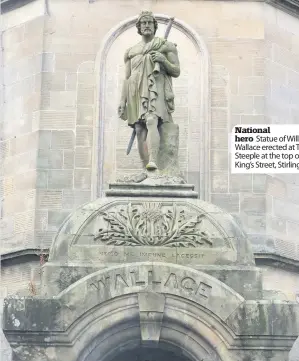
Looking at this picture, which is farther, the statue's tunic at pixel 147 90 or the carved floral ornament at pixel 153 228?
the statue's tunic at pixel 147 90

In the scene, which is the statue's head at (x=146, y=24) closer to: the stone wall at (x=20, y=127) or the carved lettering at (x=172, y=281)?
the carved lettering at (x=172, y=281)

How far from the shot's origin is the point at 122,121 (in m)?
21.6

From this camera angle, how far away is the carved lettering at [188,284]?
12.5 meters

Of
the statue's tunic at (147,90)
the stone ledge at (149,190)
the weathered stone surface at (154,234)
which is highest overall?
the statue's tunic at (147,90)

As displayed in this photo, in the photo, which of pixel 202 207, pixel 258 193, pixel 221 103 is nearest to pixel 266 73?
pixel 221 103

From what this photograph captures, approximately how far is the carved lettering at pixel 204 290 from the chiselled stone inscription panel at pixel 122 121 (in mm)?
8399

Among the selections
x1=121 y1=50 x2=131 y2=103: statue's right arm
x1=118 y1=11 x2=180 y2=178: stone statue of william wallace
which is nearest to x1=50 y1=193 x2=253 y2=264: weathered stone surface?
x1=118 y1=11 x2=180 y2=178: stone statue of william wallace

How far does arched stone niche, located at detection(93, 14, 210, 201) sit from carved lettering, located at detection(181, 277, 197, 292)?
826 cm

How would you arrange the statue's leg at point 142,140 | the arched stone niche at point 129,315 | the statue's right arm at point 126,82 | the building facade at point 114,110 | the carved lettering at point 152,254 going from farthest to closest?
the building facade at point 114,110
the statue's right arm at point 126,82
the statue's leg at point 142,140
the carved lettering at point 152,254
the arched stone niche at point 129,315

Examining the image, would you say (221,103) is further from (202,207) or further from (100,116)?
(202,207)

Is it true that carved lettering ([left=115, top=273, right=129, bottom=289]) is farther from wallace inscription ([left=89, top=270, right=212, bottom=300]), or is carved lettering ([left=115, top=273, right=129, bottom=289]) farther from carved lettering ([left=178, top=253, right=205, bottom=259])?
carved lettering ([left=178, top=253, right=205, bottom=259])

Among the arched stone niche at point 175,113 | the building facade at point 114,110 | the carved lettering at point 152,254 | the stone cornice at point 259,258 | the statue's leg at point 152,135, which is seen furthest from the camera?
the arched stone niche at point 175,113

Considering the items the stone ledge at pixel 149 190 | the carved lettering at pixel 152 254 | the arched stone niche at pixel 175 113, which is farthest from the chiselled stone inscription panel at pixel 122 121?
the carved lettering at pixel 152 254

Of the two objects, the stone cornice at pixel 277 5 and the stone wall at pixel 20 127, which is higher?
the stone cornice at pixel 277 5
